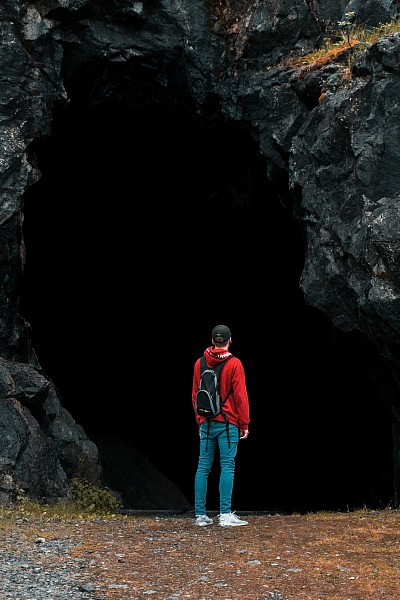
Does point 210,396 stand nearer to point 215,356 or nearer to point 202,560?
point 215,356

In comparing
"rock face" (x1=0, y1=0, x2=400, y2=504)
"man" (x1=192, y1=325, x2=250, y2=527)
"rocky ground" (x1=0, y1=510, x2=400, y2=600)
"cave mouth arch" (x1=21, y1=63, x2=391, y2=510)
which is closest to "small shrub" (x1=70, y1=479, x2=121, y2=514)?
"rock face" (x1=0, y1=0, x2=400, y2=504)

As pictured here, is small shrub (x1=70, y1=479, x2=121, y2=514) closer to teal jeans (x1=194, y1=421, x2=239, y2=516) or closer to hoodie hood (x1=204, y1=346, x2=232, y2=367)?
teal jeans (x1=194, y1=421, x2=239, y2=516)

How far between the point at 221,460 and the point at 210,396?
2.72 ft

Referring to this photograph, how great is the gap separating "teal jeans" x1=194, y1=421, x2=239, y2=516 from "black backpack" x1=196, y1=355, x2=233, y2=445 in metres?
0.12

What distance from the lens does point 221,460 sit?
9156 mm

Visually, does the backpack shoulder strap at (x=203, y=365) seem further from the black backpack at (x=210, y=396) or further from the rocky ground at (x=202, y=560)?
the rocky ground at (x=202, y=560)

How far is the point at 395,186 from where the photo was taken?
39.5ft

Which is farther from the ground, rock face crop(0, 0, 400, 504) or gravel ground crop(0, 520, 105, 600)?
rock face crop(0, 0, 400, 504)

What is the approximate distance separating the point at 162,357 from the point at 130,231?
233 inches

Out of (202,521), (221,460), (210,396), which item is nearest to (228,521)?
(202,521)

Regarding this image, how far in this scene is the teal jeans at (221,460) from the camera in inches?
357

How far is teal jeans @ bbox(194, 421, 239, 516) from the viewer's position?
9.07 metres

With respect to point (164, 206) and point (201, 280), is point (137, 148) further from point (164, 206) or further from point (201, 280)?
point (201, 280)

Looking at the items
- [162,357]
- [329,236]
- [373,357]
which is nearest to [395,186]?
[329,236]
